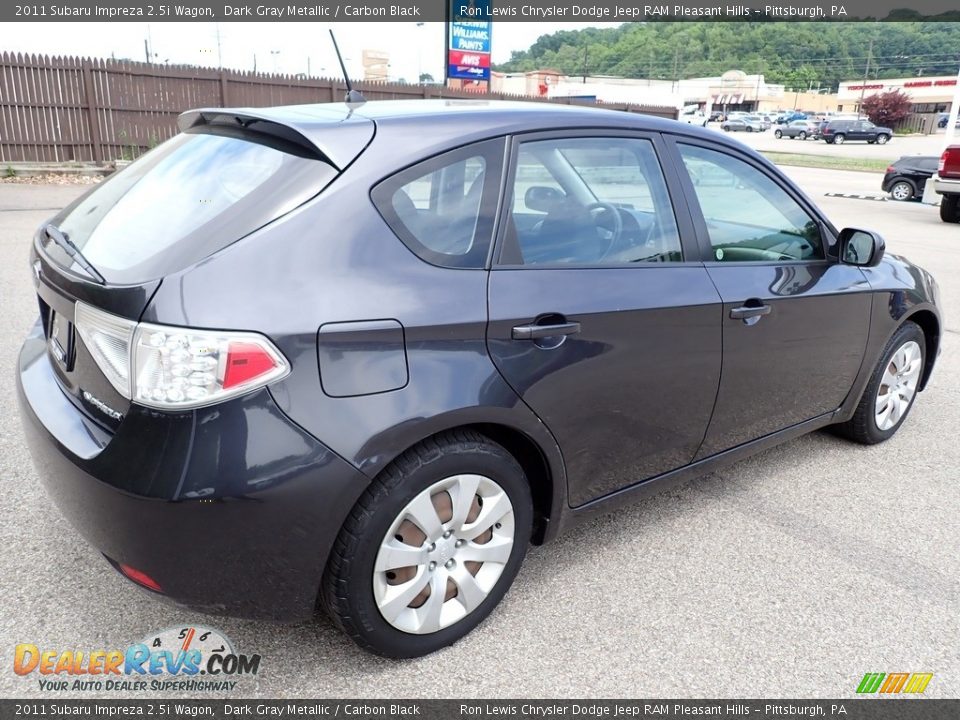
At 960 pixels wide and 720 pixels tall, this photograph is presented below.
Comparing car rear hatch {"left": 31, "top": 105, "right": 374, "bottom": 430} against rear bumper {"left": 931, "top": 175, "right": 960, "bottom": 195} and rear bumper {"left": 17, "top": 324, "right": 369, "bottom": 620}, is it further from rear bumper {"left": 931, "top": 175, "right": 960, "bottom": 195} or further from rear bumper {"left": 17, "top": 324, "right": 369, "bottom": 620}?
rear bumper {"left": 931, "top": 175, "right": 960, "bottom": 195}

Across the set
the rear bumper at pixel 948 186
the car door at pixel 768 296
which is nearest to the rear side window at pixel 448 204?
the car door at pixel 768 296

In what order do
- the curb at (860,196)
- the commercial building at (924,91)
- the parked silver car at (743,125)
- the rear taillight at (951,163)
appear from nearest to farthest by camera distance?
the rear taillight at (951,163) → the curb at (860,196) → the parked silver car at (743,125) → the commercial building at (924,91)

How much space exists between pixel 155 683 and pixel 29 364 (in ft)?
3.79

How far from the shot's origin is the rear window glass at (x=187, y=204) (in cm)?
207

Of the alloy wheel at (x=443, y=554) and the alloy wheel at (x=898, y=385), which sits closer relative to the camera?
the alloy wheel at (x=443, y=554)

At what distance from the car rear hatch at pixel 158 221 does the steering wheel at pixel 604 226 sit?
0.89 meters

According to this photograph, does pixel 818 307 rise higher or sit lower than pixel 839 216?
higher

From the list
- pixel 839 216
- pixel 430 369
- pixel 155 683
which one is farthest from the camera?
pixel 839 216

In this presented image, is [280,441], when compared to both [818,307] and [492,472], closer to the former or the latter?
[492,472]

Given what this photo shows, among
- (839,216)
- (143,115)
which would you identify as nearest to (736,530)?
(839,216)

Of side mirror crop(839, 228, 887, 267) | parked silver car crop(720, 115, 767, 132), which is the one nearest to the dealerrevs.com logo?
side mirror crop(839, 228, 887, 267)

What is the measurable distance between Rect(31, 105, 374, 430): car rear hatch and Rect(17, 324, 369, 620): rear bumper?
0.46 ft

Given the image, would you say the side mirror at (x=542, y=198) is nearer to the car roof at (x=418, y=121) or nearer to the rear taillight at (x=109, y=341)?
the car roof at (x=418, y=121)

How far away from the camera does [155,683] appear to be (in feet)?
7.54
